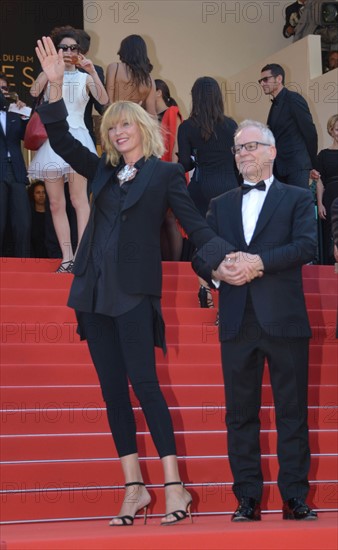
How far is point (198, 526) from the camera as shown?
11.4ft

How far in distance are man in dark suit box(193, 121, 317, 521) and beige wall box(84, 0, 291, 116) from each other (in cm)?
961

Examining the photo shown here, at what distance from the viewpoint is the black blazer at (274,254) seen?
3773 millimetres

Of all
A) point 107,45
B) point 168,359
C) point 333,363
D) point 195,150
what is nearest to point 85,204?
point 195,150

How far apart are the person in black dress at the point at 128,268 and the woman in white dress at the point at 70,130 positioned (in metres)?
2.23

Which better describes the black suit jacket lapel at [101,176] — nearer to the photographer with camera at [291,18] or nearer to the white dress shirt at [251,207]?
the white dress shirt at [251,207]

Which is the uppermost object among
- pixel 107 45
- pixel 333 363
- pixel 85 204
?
pixel 107 45

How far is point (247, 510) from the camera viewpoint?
3.66m

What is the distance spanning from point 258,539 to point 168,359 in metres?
2.37

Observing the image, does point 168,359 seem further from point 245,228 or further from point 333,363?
point 245,228

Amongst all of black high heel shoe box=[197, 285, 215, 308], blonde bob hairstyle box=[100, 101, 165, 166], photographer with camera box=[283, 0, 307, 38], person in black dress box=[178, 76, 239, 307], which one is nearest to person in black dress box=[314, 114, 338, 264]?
person in black dress box=[178, 76, 239, 307]

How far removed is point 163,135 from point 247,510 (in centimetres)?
352

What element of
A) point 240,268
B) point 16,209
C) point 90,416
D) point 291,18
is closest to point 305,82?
point 291,18

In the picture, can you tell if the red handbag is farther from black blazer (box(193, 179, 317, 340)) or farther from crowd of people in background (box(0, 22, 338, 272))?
black blazer (box(193, 179, 317, 340))

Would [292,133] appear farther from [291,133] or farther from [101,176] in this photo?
[101,176]
